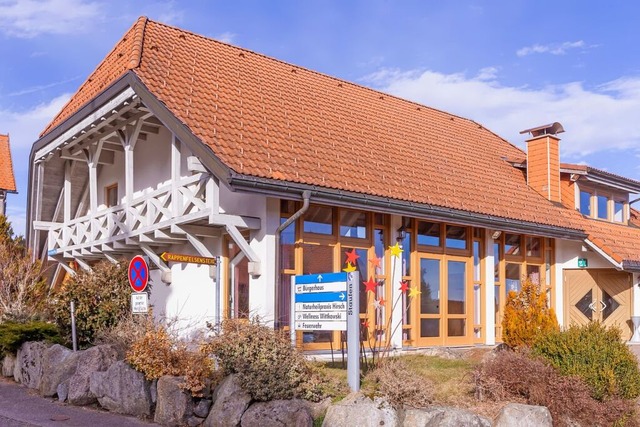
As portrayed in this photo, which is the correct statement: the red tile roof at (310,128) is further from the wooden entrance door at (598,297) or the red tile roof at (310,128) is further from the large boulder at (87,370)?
the large boulder at (87,370)

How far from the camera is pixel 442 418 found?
8.70m

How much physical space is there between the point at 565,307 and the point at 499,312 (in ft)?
8.53

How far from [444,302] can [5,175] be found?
23.8 meters

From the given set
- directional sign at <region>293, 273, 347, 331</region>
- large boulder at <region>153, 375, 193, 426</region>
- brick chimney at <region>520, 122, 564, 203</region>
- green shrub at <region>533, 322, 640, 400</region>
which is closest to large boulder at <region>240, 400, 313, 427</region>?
large boulder at <region>153, 375, 193, 426</region>

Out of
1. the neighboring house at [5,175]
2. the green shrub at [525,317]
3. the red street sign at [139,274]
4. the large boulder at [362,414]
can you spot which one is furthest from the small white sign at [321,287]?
the neighboring house at [5,175]

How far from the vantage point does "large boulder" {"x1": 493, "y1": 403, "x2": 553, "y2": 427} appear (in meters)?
8.83

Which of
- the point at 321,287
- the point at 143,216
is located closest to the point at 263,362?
the point at 321,287

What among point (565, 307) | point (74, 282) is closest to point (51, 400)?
point (74, 282)

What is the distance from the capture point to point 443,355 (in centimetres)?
1412

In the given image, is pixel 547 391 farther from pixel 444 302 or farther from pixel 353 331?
pixel 444 302

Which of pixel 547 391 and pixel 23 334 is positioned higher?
pixel 23 334

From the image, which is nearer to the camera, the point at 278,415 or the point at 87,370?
the point at 278,415

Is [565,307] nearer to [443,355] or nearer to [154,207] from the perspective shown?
[443,355]

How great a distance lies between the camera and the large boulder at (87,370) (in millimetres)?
11648
